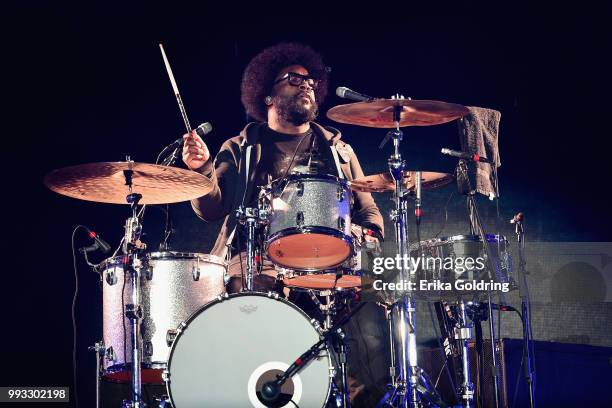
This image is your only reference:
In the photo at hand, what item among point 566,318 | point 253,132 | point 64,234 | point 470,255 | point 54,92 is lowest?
point 566,318

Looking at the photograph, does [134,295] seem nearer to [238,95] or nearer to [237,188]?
[237,188]

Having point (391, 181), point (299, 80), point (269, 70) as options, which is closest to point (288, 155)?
point (299, 80)

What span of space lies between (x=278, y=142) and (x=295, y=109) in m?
0.27

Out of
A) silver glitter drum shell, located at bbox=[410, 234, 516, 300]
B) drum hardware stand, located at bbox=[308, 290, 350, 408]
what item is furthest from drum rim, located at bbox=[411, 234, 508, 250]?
drum hardware stand, located at bbox=[308, 290, 350, 408]

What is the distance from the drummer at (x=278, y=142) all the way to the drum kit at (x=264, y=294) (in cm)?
68

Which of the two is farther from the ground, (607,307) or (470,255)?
(470,255)

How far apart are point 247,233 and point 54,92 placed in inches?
86.0

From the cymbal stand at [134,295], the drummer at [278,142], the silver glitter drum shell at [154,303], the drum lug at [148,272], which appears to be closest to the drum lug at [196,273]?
the silver glitter drum shell at [154,303]

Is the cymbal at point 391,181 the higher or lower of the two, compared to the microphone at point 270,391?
higher

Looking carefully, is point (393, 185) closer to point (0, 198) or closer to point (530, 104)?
point (530, 104)

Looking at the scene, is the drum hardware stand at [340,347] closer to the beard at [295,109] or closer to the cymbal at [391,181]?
the cymbal at [391,181]

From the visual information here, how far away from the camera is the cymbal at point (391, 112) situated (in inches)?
165

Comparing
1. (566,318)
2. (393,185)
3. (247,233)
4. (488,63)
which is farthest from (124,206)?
(566,318)

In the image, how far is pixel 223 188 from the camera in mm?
5148
